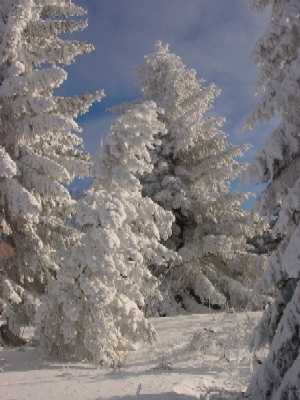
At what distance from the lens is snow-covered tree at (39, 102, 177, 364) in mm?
10758

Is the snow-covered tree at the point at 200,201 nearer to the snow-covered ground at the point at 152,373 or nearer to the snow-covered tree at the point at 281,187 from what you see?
the snow-covered ground at the point at 152,373

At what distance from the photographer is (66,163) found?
1612cm

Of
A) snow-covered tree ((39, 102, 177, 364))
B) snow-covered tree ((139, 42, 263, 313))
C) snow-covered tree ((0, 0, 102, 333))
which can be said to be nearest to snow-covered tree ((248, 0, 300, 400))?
snow-covered tree ((39, 102, 177, 364))

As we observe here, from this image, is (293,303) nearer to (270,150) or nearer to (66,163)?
(270,150)

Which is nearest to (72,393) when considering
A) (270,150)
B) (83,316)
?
(83,316)

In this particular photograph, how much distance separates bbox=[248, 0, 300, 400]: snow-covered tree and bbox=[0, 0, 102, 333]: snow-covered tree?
26.6 ft

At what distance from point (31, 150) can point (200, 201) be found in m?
8.05

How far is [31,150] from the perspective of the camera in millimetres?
15531

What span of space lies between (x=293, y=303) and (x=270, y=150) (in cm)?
206

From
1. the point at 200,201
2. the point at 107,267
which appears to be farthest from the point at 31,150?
the point at 200,201

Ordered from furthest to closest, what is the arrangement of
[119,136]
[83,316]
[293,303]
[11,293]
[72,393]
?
[11,293], [119,136], [83,316], [72,393], [293,303]

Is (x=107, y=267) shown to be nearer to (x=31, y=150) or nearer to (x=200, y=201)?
(x=31, y=150)

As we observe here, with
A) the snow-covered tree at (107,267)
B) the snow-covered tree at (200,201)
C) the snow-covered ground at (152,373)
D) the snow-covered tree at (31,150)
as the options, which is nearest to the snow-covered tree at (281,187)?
the snow-covered ground at (152,373)

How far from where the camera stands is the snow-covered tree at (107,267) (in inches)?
424
